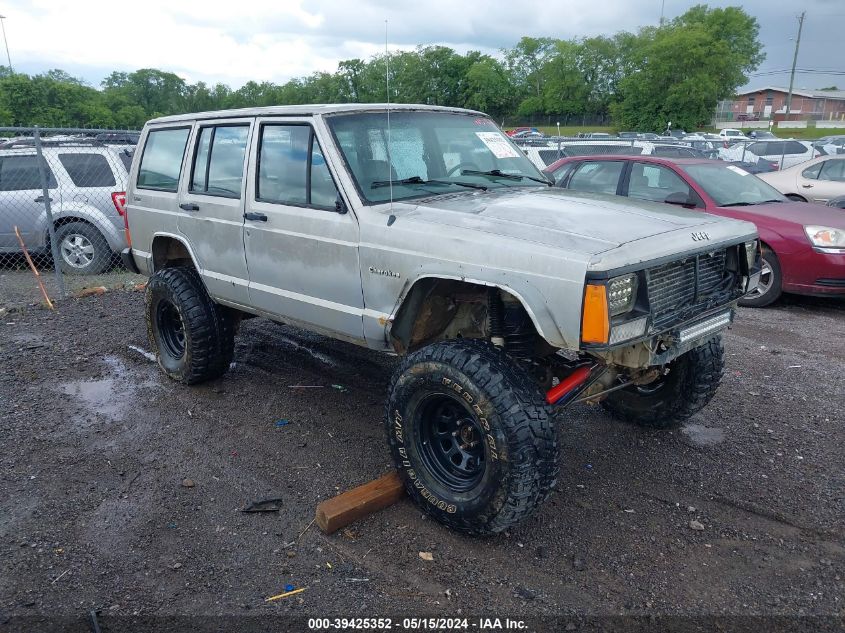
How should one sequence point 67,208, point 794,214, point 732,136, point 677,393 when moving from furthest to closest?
point 732,136, point 67,208, point 794,214, point 677,393

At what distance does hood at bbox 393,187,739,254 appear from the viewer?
3008 mm

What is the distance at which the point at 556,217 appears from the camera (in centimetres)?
334

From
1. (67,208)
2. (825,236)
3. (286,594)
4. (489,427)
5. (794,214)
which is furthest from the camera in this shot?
(67,208)

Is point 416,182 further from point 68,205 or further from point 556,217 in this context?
point 68,205

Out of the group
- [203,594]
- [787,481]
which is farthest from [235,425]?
[787,481]

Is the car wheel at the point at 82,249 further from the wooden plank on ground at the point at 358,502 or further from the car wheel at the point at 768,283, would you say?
the car wheel at the point at 768,283

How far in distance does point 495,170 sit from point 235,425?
98.4 inches

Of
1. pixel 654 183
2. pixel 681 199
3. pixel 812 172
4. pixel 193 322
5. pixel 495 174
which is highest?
pixel 495 174

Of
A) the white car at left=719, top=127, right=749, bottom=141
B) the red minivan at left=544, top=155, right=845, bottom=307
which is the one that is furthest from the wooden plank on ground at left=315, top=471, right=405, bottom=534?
the white car at left=719, top=127, right=749, bottom=141

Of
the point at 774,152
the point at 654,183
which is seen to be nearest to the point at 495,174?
the point at 654,183

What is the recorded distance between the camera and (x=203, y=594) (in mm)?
2865

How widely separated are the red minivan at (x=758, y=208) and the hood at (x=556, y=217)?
2964 millimetres

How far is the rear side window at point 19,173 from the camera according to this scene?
914 centimetres

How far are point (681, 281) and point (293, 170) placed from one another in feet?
7.73
